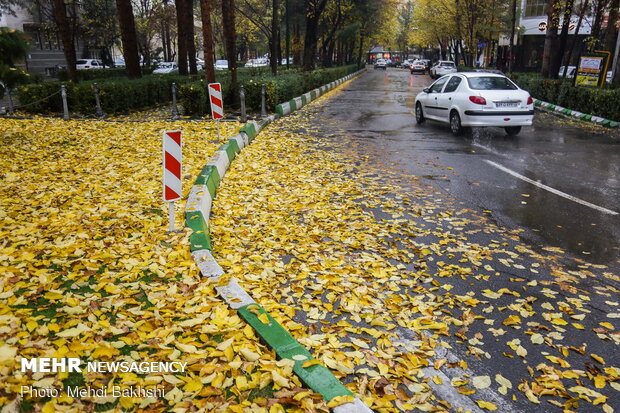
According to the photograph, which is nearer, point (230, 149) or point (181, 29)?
point (230, 149)

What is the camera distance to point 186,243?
4.99m

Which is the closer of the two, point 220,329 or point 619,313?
point 220,329

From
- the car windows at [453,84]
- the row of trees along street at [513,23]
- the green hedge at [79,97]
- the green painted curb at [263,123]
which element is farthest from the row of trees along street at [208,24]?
the car windows at [453,84]

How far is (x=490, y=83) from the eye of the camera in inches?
487

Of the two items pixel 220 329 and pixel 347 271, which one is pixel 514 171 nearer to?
pixel 347 271

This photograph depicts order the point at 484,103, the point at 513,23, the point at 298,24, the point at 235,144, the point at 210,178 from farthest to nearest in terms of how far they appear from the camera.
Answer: the point at 298,24, the point at 513,23, the point at 484,103, the point at 235,144, the point at 210,178

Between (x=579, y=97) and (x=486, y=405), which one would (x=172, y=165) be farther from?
(x=579, y=97)

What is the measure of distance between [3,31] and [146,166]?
178 inches

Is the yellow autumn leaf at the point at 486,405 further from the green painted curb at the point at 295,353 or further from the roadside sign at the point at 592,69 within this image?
the roadside sign at the point at 592,69

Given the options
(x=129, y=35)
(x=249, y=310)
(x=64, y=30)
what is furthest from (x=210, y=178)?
(x=129, y=35)

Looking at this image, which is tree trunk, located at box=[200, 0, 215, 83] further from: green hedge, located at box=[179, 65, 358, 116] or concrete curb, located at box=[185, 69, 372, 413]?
concrete curb, located at box=[185, 69, 372, 413]

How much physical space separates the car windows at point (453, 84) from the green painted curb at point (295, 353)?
429 inches

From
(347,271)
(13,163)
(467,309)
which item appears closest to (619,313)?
(467,309)

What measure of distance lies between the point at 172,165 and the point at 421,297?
9.99 ft
